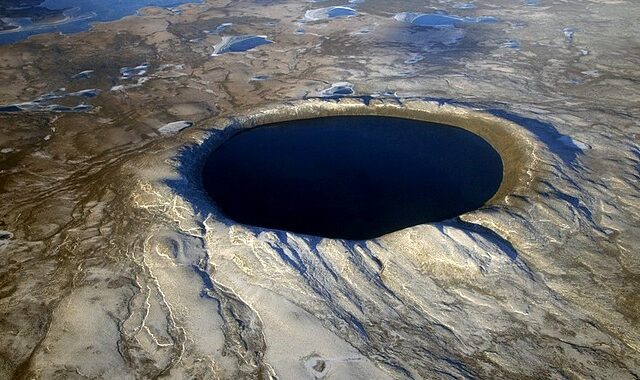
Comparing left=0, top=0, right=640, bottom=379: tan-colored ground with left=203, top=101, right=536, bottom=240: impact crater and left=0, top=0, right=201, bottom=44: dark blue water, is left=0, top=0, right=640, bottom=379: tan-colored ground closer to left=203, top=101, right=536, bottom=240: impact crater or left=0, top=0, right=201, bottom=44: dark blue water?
left=203, top=101, right=536, bottom=240: impact crater

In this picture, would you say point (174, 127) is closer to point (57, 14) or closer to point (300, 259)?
point (300, 259)

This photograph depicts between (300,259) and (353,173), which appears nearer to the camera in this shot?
(300,259)

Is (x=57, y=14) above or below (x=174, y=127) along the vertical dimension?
above

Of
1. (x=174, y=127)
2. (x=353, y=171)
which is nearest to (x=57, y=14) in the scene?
(x=174, y=127)

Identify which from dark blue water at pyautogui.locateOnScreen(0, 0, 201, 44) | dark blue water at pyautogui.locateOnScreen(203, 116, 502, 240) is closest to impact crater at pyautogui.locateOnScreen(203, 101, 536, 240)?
dark blue water at pyautogui.locateOnScreen(203, 116, 502, 240)

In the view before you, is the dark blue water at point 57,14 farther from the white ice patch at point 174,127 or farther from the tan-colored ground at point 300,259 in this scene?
the white ice patch at point 174,127
